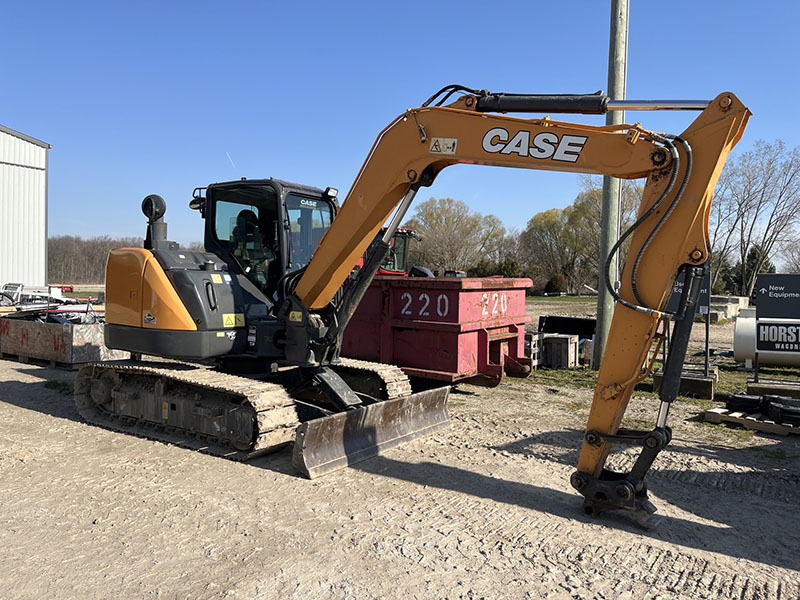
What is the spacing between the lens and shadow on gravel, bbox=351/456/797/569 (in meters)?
4.33

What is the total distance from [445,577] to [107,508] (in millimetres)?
2666

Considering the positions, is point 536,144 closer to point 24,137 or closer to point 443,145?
point 443,145

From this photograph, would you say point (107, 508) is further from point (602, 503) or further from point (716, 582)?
point (716, 582)

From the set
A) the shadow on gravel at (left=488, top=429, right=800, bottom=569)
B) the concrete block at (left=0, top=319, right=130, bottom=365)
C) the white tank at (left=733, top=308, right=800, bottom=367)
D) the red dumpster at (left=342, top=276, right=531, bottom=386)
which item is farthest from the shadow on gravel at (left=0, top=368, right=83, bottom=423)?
the white tank at (left=733, top=308, right=800, bottom=367)

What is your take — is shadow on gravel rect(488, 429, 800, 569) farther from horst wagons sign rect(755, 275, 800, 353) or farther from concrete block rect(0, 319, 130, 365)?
concrete block rect(0, 319, 130, 365)

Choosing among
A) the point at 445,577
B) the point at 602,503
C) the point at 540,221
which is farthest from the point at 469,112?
the point at 540,221

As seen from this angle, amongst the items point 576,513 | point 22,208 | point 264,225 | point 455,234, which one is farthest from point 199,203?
point 455,234

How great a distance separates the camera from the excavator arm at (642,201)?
179 inches

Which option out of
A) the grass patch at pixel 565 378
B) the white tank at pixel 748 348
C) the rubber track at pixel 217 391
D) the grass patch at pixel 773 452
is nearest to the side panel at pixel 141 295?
the rubber track at pixel 217 391

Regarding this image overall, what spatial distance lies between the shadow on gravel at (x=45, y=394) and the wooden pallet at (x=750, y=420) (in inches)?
299

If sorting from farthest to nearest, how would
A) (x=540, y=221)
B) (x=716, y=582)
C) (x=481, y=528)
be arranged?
1. (x=540, y=221)
2. (x=481, y=528)
3. (x=716, y=582)

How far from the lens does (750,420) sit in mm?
7672

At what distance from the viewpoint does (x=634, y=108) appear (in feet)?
16.0

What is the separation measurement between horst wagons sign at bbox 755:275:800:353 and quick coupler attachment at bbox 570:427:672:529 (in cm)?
631
